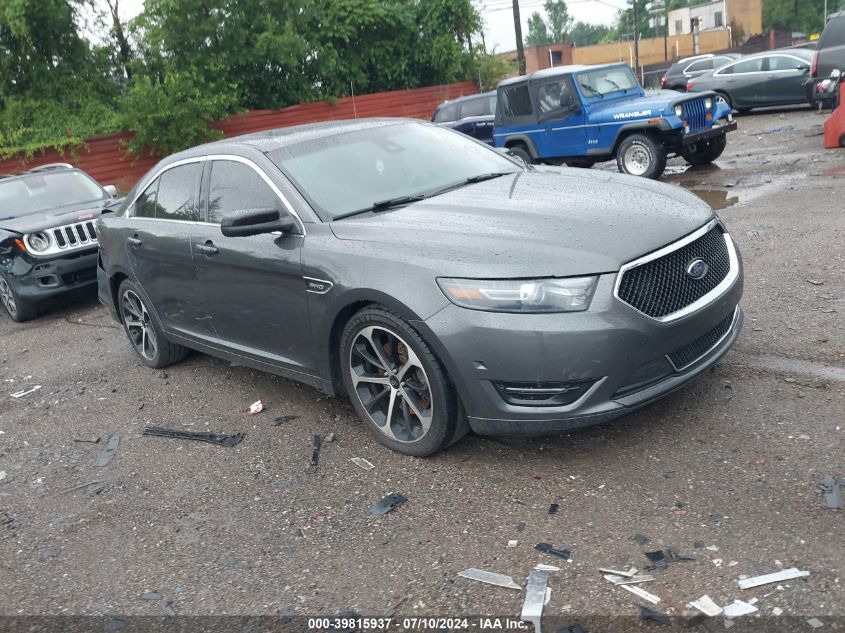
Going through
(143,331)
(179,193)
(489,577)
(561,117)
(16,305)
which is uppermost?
(179,193)

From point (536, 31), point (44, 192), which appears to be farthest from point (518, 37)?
point (536, 31)

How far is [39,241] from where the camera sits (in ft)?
27.8

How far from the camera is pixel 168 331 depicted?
570 cm

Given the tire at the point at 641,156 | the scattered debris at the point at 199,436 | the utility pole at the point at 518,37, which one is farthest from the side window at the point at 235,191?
the utility pole at the point at 518,37

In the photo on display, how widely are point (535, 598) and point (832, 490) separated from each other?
1.39m

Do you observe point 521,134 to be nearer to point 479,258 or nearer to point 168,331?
point 168,331

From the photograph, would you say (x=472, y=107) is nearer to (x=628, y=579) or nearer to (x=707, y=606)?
(x=628, y=579)

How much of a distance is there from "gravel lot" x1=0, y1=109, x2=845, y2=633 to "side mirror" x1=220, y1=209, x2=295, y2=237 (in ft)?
4.04

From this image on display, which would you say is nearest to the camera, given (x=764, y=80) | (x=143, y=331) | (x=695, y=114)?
(x=143, y=331)

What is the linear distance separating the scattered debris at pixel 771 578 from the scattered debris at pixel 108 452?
3.51 metres

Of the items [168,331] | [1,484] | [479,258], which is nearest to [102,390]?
[168,331]

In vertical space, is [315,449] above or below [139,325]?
below

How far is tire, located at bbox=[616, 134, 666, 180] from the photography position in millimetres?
11891

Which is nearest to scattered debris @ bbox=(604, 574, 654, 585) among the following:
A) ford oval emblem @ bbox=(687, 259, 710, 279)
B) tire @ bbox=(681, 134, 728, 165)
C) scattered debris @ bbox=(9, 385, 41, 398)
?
ford oval emblem @ bbox=(687, 259, 710, 279)
